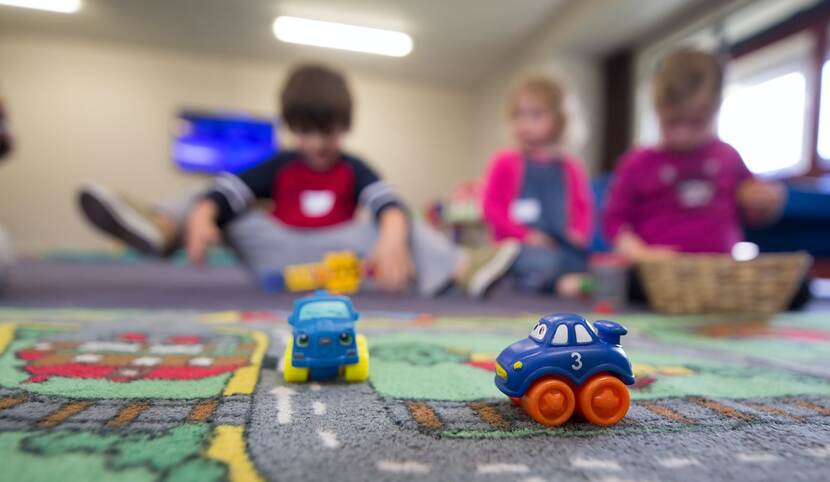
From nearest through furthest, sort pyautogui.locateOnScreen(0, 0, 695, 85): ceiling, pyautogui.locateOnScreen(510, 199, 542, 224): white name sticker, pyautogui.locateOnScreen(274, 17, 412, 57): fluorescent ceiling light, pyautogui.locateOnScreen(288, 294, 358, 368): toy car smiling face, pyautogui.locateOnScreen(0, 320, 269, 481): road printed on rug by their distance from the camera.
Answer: pyautogui.locateOnScreen(0, 320, 269, 481): road printed on rug < pyautogui.locateOnScreen(288, 294, 358, 368): toy car smiling face < pyautogui.locateOnScreen(510, 199, 542, 224): white name sticker < pyautogui.locateOnScreen(0, 0, 695, 85): ceiling < pyautogui.locateOnScreen(274, 17, 412, 57): fluorescent ceiling light

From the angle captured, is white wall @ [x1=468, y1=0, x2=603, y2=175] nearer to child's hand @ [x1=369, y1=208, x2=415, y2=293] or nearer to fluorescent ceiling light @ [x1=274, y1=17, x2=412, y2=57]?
fluorescent ceiling light @ [x1=274, y1=17, x2=412, y2=57]

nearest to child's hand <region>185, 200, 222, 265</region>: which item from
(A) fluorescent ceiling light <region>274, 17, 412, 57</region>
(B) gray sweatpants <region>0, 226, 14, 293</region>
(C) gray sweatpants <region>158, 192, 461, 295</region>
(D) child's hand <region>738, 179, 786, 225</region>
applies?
(C) gray sweatpants <region>158, 192, 461, 295</region>

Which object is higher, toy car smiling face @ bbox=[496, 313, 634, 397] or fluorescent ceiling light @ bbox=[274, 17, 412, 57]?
fluorescent ceiling light @ bbox=[274, 17, 412, 57]

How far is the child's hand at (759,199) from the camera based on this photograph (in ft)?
3.99

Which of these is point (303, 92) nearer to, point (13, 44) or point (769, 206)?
point (769, 206)

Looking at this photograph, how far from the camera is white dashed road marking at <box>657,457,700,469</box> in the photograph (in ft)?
1.01

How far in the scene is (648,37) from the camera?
10.2ft

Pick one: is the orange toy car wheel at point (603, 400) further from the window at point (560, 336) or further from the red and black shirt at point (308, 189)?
the red and black shirt at point (308, 189)

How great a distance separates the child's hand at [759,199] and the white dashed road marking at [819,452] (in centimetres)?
107

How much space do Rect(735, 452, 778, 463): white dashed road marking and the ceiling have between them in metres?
2.87

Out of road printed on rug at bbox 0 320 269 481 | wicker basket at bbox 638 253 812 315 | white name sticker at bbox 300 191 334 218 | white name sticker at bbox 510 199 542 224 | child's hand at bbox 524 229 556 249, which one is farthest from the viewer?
white name sticker at bbox 510 199 542 224

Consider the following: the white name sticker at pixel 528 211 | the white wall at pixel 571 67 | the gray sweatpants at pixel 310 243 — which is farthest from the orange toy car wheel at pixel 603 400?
the white wall at pixel 571 67

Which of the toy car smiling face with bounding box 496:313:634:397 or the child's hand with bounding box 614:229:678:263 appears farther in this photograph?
the child's hand with bounding box 614:229:678:263

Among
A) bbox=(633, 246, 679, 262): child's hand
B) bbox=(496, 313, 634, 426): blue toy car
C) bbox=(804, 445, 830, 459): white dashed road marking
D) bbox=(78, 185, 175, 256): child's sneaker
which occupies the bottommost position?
bbox=(804, 445, 830, 459): white dashed road marking
